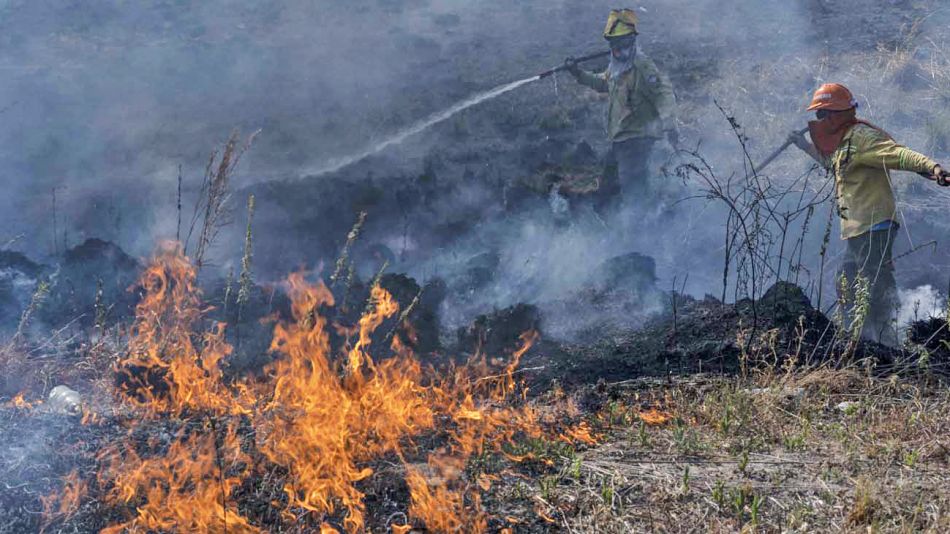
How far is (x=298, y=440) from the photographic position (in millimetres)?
3678

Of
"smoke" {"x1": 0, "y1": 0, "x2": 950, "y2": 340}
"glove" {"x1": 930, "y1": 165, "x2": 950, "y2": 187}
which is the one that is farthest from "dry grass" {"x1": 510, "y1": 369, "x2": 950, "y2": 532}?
"smoke" {"x1": 0, "y1": 0, "x2": 950, "y2": 340}

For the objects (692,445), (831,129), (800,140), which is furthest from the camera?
(800,140)

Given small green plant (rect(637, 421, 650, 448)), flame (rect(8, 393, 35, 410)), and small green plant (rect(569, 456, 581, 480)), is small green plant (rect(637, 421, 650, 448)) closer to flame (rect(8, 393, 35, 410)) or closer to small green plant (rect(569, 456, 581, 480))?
small green plant (rect(569, 456, 581, 480))

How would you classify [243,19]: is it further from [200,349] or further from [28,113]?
[200,349]

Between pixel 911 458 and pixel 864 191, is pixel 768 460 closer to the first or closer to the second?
pixel 911 458

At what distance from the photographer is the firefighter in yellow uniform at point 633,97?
805 cm

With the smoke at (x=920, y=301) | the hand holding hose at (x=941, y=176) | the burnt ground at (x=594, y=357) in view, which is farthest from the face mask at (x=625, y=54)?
the hand holding hose at (x=941, y=176)

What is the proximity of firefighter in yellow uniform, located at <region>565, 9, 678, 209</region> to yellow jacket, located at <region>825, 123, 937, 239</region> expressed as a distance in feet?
7.56

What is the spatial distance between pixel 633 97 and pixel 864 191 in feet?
9.36

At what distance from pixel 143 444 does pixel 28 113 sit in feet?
23.4

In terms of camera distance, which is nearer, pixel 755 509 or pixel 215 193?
pixel 755 509

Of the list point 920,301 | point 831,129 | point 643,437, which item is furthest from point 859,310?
point 920,301

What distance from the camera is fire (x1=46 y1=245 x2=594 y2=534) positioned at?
335 cm

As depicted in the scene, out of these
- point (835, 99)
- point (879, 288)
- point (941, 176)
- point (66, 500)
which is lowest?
point (66, 500)
